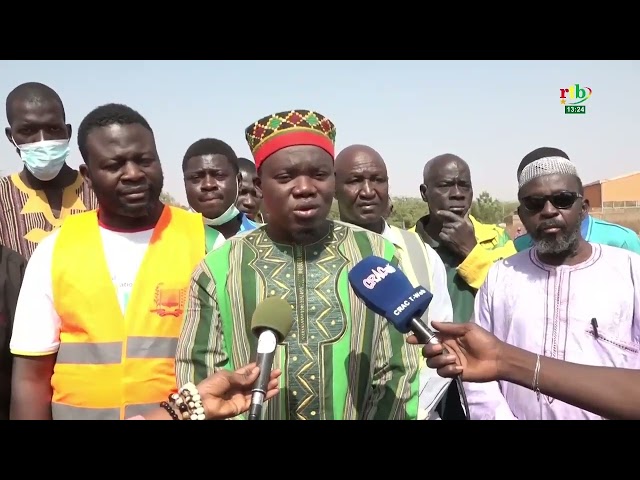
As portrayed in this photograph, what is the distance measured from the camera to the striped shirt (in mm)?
4195

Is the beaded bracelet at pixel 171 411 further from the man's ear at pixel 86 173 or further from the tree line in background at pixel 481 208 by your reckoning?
the tree line in background at pixel 481 208

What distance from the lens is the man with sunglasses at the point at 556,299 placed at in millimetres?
3072

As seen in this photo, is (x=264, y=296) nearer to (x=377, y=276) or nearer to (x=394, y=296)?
(x=377, y=276)

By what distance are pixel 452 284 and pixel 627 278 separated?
4.83 feet

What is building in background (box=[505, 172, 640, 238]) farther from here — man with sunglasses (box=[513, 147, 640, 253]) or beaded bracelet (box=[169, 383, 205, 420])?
beaded bracelet (box=[169, 383, 205, 420])

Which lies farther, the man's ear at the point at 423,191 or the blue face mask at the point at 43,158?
the man's ear at the point at 423,191

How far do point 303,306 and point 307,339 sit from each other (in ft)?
0.50

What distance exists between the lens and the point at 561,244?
10.8 ft

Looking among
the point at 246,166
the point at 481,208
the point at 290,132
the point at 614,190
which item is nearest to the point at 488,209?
the point at 481,208

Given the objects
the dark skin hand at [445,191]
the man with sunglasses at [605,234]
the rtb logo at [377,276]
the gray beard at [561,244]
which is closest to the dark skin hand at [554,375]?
the rtb logo at [377,276]

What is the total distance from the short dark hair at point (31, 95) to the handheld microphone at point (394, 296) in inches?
131

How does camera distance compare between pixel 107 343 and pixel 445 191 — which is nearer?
pixel 107 343

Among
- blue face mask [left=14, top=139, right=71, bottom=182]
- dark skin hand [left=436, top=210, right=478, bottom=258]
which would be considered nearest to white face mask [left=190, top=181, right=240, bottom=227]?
blue face mask [left=14, top=139, right=71, bottom=182]

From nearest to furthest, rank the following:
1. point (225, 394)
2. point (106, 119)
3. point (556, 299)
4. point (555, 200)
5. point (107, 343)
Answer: point (225, 394)
point (107, 343)
point (106, 119)
point (556, 299)
point (555, 200)
